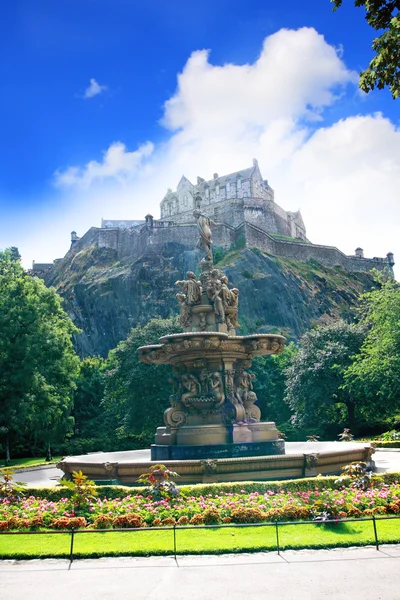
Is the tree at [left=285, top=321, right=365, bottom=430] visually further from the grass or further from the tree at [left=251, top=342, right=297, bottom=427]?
the grass

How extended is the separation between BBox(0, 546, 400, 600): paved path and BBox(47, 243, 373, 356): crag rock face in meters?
55.7

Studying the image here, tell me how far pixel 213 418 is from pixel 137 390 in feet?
68.5

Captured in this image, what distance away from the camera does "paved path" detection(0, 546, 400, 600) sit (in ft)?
18.0

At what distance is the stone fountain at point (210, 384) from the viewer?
500 inches

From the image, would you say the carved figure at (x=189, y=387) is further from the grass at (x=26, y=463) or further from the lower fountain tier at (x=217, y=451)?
the grass at (x=26, y=463)

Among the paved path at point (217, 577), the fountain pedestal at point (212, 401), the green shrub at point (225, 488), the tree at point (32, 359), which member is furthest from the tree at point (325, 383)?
the paved path at point (217, 577)

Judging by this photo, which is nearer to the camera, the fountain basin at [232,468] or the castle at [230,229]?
the fountain basin at [232,468]

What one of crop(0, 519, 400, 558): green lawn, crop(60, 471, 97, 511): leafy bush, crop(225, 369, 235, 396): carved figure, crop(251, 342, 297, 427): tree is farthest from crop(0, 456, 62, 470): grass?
crop(251, 342, 297, 427): tree

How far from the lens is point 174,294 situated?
69438mm

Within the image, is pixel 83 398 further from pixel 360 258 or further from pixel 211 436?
pixel 360 258

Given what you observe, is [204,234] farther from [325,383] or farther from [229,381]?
[325,383]

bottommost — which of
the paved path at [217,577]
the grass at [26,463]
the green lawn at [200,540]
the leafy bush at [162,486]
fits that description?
the grass at [26,463]

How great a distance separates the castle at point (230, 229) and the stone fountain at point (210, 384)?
5981 centimetres

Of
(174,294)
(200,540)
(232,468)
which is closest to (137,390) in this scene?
(232,468)
